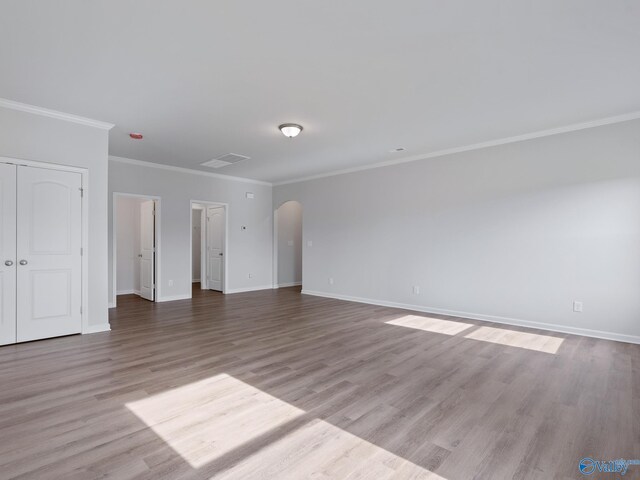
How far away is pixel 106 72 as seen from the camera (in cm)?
308

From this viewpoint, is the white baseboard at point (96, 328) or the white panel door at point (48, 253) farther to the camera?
the white baseboard at point (96, 328)

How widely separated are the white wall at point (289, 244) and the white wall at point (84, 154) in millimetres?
5028

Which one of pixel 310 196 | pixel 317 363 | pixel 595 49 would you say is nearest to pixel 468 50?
pixel 595 49

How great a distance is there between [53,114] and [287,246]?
20.1 ft

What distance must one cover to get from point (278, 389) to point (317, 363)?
2.22 feet

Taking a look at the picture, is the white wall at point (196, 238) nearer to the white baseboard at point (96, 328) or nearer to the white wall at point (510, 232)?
the white wall at point (510, 232)

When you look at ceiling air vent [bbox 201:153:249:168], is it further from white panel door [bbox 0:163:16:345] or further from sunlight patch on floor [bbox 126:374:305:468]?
sunlight patch on floor [bbox 126:374:305:468]

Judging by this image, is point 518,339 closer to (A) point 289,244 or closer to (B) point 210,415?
(B) point 210,415

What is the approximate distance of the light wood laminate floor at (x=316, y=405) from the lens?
1870 millimetres

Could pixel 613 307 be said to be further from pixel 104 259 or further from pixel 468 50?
pixel 104 259

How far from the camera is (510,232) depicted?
500 cm

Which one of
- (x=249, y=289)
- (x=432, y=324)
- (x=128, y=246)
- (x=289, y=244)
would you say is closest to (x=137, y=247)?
(x=128, y=246)

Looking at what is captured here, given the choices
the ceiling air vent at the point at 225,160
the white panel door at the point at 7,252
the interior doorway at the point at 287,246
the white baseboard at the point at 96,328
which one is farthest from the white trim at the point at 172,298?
the white panel door at the point at 7,252

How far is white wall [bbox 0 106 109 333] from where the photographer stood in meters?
3.84
